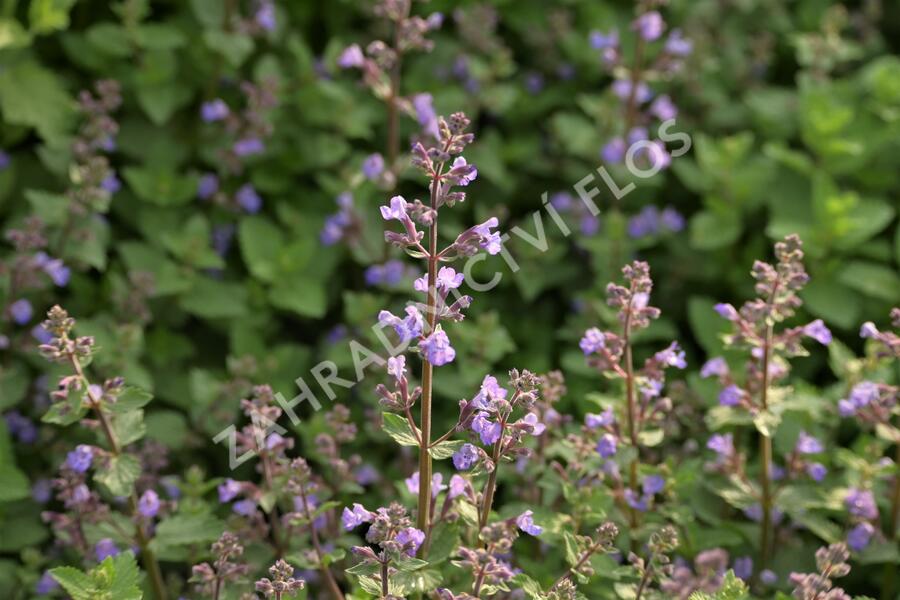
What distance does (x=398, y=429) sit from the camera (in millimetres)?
2691

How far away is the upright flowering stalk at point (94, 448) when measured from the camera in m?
2.91

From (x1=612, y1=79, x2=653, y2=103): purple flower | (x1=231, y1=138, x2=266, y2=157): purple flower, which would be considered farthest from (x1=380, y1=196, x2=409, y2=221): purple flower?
(x1=612, y1=79, x2=653, y2=103): purple flower

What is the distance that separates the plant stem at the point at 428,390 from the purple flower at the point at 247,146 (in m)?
2.06

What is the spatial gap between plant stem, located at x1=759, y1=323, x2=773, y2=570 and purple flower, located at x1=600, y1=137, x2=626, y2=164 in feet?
5.46

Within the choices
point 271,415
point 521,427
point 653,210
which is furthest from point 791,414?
point 271,415

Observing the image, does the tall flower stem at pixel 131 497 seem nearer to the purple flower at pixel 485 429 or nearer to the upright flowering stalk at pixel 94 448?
the upright flowering stalk at pixel 94 448

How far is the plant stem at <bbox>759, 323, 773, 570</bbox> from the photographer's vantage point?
3252mm

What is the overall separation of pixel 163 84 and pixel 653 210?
222 cm

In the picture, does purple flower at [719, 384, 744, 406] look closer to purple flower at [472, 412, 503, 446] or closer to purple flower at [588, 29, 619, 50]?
purple flower at [472, 412, 503, 446]

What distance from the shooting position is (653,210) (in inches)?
192

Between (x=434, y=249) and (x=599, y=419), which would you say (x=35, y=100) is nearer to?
(x=434, y=249)

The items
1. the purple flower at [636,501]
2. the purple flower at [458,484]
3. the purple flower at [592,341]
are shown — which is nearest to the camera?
the purple flower at [458,484]

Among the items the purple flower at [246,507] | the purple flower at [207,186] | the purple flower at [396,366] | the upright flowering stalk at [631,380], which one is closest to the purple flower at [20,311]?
the purple flower at [207,186]

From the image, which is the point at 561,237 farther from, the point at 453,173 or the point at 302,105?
the point at 453,173
